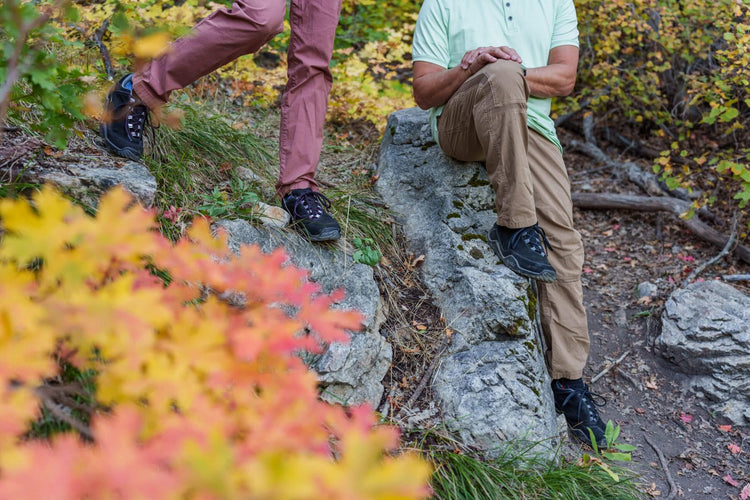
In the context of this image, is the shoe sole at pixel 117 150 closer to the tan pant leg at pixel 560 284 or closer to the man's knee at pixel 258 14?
the man's knee at pixel 258 14

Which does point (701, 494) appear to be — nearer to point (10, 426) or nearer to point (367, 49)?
point (10, 426)

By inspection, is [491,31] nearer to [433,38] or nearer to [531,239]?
[433,38]

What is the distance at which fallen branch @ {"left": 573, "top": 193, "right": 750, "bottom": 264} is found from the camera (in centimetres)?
376

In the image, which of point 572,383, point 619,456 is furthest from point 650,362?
point 619,456

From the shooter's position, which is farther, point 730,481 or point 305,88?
point 730,481

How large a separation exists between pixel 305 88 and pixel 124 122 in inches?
29.8

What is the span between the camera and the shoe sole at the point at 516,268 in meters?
2.34

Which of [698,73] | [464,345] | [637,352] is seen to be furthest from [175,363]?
[698,73]

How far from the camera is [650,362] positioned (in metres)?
3.08

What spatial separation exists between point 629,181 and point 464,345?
121 inches

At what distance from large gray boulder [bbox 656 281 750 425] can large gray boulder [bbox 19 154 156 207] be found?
2797 millimetres

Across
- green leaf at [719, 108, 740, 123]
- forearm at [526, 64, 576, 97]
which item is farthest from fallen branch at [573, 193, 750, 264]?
forearm at [526, 64, 576, 97]

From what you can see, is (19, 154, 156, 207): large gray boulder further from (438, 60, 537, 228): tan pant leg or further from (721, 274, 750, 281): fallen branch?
(721, 274, 750, 281): fallen branch

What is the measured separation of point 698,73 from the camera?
4.09 meters
